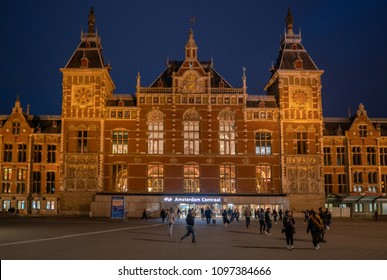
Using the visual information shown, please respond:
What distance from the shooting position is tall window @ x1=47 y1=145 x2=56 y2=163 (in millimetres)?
68562

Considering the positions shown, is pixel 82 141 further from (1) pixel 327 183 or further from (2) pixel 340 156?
(2) pixel 340 156

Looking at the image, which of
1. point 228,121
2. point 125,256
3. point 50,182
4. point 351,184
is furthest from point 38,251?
point 351,184

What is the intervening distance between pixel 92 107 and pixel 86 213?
1365 cm

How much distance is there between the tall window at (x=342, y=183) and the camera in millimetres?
68875

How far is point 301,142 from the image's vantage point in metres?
64.0

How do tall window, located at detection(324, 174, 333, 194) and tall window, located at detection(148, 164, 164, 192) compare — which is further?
tall window, located at detection(324, 174, 333, 194)

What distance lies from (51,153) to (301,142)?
35.0m

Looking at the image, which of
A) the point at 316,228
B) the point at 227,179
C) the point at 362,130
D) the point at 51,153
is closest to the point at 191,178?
the point at 227,179

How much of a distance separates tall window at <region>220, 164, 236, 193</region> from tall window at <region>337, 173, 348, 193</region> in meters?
16.8

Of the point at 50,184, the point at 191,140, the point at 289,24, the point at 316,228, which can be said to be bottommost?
the point at 316,228

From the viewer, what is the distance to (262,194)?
61500 millimetres

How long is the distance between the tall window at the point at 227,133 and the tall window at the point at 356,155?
60.4ft

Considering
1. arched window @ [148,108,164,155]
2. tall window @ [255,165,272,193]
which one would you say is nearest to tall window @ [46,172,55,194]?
arched window @ [148,108,164,155]

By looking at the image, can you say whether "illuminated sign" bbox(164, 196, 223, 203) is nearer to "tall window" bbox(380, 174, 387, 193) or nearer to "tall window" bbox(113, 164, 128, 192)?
"tall window" bbox(113, 164, 128, 192)
